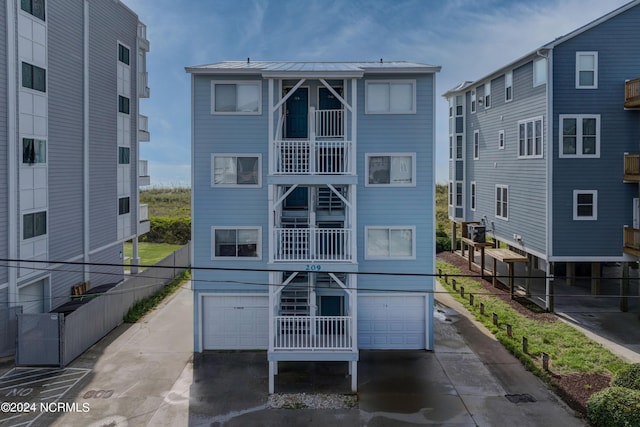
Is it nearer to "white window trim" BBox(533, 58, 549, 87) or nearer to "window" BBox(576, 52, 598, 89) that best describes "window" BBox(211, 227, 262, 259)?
"white window trim" BBox(533, 58, 549, 87)

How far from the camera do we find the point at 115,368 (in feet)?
43.0

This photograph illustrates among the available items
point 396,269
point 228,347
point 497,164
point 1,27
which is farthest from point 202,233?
point 497,164

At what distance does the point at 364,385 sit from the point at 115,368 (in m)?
7.33

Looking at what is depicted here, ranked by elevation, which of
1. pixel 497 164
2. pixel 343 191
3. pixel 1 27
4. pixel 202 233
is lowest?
pixel 202 233

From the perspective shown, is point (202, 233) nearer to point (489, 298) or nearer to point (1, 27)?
point (1, 27)

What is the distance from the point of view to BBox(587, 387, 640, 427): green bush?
9.31 m

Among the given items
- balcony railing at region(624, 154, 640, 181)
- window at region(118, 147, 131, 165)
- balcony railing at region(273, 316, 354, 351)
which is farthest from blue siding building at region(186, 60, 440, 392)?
window at region(118, 147, 131, 165)

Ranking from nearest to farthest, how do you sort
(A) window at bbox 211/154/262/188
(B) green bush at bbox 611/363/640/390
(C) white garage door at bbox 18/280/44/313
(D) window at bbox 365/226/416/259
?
(B) green bush at bbox 611/363/640/390 < (A) window at bbox 211/154/262/188 < (D) window at bbox 365/226/416/259 < (C) white garage door at bbox 18/280/44/313

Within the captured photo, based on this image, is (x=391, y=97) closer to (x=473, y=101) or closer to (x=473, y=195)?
(x=473, y=101)

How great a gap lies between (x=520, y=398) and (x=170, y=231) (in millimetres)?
30301

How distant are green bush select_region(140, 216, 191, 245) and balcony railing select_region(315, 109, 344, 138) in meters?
23.7

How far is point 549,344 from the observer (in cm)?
1458

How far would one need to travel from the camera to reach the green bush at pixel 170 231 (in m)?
35.8

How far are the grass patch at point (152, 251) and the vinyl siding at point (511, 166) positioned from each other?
19521 mm
